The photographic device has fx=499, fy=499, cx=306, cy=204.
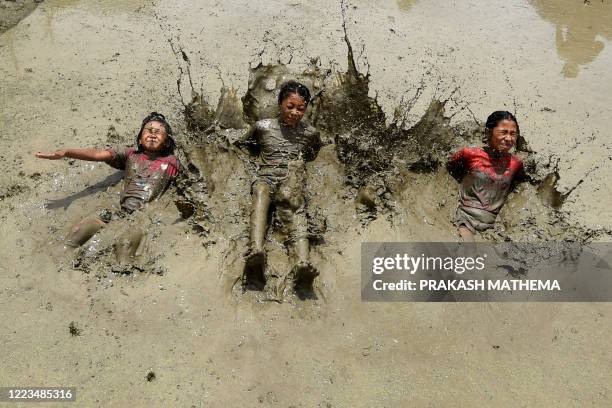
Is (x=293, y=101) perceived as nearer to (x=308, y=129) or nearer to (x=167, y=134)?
(x=308, y=129)

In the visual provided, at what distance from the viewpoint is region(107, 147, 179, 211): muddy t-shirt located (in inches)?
169

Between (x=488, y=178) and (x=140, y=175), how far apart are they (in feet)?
9.98

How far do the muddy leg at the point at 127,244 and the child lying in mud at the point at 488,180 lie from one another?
268cm

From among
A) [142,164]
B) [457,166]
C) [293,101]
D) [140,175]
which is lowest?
[140,175]

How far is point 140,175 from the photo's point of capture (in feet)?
14.3

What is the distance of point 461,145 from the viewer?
5078 mm

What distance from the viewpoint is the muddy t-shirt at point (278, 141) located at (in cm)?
453

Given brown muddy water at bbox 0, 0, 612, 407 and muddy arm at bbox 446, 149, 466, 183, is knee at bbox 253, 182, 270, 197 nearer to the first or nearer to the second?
brown muddy water at bbox 0, 0, 612, 407

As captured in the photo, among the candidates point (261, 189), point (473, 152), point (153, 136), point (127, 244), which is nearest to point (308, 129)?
point (261, 189)

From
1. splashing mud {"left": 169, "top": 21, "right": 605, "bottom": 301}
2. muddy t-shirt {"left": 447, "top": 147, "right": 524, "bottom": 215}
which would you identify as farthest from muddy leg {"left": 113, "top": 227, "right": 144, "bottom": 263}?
muddy t-shirt {"left": 447, "top": 147, "right": 524, "bottom": 215}

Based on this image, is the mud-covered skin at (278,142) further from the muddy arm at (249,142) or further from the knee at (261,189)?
the knee at (261,189)

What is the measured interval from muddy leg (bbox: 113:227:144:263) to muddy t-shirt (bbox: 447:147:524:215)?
279 cm

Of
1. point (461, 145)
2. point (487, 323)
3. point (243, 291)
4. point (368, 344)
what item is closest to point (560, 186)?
point (461, 145)

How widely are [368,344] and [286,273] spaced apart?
831 mm
